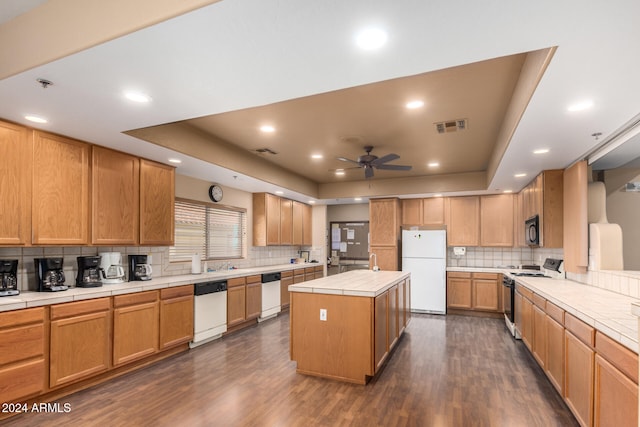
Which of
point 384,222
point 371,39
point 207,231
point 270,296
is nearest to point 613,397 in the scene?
point 371,39

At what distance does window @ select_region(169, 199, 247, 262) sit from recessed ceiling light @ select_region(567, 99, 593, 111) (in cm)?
444

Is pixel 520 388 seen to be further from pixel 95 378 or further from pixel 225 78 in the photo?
pixel 95 378

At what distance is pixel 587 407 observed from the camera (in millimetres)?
2203

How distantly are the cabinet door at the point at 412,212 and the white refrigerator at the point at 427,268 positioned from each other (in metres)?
0.54

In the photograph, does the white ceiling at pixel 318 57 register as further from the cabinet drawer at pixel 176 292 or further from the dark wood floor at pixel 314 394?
the dark wood floor at pixel 314 394

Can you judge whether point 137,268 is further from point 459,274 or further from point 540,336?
point 459,274

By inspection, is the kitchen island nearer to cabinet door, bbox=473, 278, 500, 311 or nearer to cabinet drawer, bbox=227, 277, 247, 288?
cabinet drawer, bbox=227, 277, 247, 288

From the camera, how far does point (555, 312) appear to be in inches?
114

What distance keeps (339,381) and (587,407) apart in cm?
189

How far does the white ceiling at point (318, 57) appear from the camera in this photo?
143cm

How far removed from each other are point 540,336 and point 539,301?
33cm

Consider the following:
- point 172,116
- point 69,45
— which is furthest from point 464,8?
point 172,116

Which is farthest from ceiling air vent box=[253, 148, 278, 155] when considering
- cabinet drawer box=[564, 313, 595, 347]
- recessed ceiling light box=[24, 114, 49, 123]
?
cabinet drawer box=[564, 313, 595, 347]

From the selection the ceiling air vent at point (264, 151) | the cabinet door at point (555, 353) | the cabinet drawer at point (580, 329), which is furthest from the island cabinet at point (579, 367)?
the ceiling air vent at point (264, 151)
